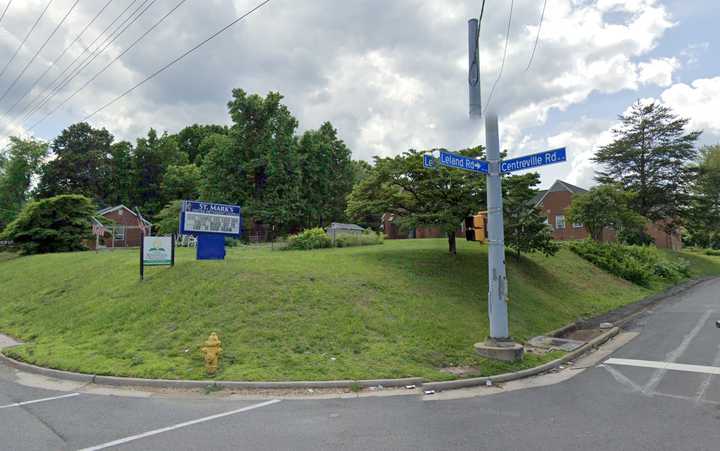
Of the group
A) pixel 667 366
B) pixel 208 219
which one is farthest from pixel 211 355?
pixel 667 366

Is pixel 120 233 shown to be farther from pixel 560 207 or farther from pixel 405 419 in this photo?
pixel 405 419

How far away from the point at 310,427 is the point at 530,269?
1692 cm

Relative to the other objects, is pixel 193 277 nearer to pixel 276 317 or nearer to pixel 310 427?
pixel 276 317

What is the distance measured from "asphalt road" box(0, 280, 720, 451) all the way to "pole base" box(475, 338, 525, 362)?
1.23 m

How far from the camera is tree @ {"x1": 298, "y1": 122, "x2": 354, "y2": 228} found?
53469mm

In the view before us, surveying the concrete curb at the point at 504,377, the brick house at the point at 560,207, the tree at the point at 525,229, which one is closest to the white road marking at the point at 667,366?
the concrete curb at the point at 504,377

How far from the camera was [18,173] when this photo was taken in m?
62.2

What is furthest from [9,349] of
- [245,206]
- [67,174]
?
Answer: [67,174]

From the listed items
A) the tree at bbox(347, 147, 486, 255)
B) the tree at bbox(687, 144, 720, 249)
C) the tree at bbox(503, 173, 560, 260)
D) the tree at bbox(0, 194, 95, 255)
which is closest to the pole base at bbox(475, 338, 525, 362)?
the tree at bbox(347, 147, 486, 255)

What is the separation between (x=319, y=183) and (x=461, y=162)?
46.0 m

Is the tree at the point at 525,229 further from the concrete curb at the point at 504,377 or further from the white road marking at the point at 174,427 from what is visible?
the white road marking at the point at 174,427

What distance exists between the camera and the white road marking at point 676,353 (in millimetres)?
8150

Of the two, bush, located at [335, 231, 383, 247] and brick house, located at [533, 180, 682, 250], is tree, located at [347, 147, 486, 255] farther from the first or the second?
brick house, located at [533, 180, 682, 250]

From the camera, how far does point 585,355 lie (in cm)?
1129
